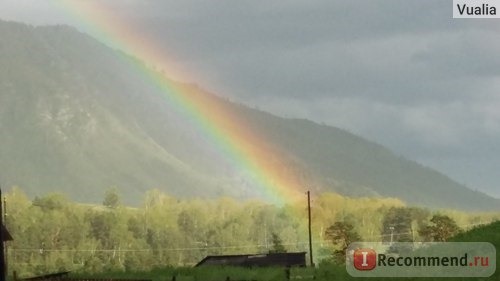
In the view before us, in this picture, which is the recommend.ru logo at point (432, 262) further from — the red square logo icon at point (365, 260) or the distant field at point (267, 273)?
the distant field at point (267, 273)

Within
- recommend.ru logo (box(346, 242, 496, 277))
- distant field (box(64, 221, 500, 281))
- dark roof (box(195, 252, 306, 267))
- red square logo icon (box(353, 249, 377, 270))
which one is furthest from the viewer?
dark roof (box(195, 252, 306, 267))

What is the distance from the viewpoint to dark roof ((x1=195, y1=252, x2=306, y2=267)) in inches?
2094

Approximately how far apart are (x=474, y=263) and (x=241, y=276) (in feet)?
33.3

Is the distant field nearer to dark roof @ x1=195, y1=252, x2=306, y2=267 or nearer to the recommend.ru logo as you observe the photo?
the recommend.ru logo

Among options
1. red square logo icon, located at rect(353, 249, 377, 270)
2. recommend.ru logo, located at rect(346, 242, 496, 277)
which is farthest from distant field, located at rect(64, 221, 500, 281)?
recommend.ru logo, located at rect(346, 242, 496, 277)

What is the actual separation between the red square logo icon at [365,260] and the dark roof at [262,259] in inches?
786

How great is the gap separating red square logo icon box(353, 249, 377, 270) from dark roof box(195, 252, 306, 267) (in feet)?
65.5

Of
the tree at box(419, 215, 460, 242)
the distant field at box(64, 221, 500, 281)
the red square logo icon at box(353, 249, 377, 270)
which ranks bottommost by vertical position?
the distant field at box(64, 221, 500, 281)

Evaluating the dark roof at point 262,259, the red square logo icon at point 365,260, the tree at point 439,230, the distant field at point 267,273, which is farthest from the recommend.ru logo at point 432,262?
the tree at point 439,230

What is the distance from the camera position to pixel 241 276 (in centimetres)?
3419

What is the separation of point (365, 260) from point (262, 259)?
2478 centimetres

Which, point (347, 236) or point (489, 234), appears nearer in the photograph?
point (489, 234)

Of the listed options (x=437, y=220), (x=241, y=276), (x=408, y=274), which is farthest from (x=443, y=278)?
(x=437, y=220)

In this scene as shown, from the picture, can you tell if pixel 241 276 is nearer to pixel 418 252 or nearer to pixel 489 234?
pixel 418 252
